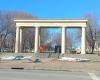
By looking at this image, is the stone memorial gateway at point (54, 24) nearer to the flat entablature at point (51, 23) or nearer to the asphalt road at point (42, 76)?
the flat entablature at point (51, 23)

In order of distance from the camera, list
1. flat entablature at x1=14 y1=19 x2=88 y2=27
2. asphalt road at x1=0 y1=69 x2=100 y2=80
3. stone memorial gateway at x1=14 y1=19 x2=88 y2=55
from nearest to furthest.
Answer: asphalt road at x1=0 y1=69 x2=100 y2=80, flat entablature at x1=14 y1=19 x2=88 y2=27, stone memorial gateway at x1=14 y1=19 x2=88 y2=55

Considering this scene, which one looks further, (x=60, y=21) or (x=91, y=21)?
(x=91, y=21)

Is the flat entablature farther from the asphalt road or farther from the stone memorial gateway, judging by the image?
the asphalt road

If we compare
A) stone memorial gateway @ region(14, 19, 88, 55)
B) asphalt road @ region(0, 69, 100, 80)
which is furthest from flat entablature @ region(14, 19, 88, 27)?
asphalt road @ region(0, 69, 100, 80)

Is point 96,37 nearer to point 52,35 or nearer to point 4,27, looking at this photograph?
point 4,27

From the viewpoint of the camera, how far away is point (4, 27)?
109125mm

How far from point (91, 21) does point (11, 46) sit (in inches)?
1276

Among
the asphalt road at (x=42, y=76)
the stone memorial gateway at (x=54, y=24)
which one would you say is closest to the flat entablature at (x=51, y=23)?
the stone memorial gateway at (x=54, y=24)

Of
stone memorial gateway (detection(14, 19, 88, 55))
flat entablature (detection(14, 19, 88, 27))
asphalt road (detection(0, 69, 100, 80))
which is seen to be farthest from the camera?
stone memorial gateway (detection(14, 19, 88, 55))

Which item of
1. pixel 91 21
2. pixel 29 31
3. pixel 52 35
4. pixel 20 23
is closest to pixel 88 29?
pixel 91 21

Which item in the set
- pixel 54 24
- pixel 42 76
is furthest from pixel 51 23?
pixel 42 76

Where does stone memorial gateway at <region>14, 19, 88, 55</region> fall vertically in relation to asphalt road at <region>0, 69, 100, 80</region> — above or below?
above

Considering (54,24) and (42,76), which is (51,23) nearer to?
(54,24)

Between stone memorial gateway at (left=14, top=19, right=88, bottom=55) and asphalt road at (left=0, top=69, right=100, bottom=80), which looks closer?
asphalt road at (left=0, top=69, right=100, bottom=80)
